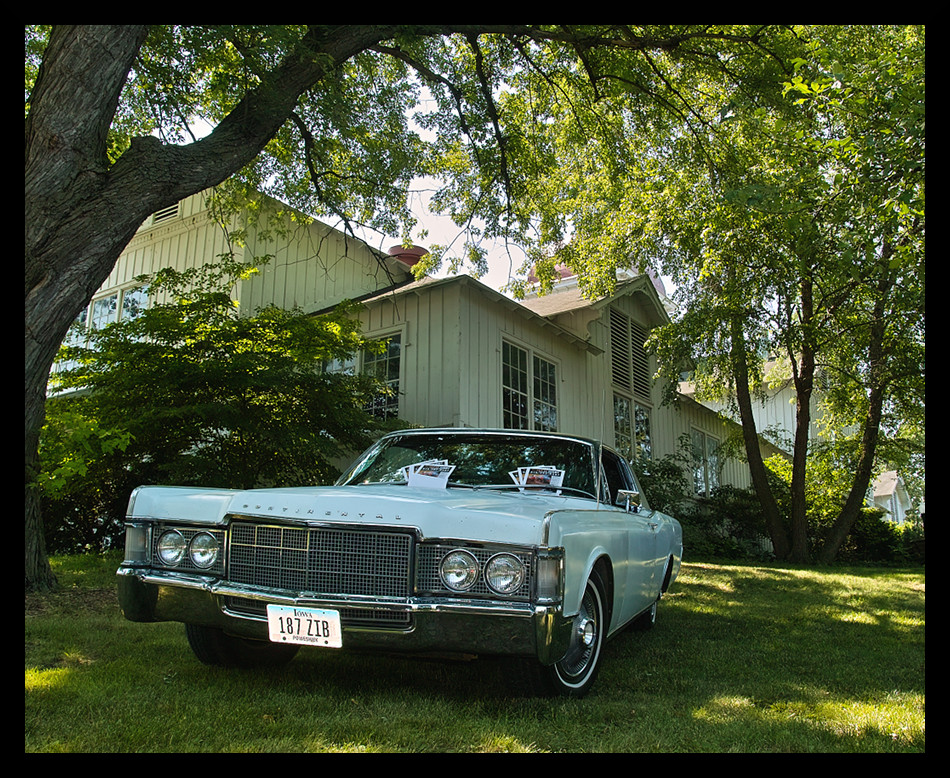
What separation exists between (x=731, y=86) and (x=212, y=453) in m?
9.94

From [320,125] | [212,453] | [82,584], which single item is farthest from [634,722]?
[320,125]

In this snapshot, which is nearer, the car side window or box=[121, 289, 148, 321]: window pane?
the car side window

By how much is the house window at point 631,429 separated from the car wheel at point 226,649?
12.5m

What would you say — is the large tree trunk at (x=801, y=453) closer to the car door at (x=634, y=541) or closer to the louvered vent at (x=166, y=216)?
the car door at (x=634, y=541)

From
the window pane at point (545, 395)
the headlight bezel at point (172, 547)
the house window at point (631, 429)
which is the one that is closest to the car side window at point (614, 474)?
the headlight bezel at point (172, 547)

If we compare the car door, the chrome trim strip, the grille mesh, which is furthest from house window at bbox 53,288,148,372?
the grille mesh

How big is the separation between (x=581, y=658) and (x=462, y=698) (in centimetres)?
69

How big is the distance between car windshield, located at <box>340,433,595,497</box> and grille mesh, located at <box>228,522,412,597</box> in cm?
115

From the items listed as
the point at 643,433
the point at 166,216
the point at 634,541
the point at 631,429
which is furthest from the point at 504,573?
the point at 643,433

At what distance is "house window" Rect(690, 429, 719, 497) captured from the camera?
19953 millimetres

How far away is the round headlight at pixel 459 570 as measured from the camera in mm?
3408

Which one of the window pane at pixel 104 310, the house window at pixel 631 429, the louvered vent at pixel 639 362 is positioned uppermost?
the window pane at pixel 104 310

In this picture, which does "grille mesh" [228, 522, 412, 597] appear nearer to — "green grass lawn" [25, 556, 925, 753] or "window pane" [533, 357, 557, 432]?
"green grass lawn" [25, 556, 925, 753]

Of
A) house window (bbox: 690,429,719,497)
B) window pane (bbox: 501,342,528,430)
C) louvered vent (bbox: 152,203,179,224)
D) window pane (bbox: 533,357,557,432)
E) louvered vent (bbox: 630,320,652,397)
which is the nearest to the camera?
window pane (bbox: 501,342,528,430)
